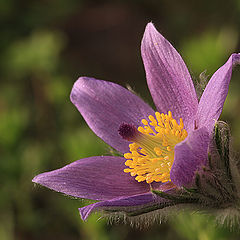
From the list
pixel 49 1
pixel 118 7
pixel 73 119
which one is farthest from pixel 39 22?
pixel 73 119

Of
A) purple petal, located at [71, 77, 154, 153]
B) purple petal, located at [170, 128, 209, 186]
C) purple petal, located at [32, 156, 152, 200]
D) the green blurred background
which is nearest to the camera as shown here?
purple petal, located at [170, 128, 209, 186]

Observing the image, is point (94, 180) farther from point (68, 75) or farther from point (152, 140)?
point (68, 75)

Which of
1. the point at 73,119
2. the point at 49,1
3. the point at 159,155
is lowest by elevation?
the point at 73,119

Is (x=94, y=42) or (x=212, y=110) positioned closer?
(x=212, y=110)

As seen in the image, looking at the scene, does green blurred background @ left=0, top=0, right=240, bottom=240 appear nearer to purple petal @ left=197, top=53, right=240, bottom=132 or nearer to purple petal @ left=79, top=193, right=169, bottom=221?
purple petal @ left=197, top=53, right=240, bottom=132

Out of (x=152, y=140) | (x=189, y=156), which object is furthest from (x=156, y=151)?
(x=189, y=156)

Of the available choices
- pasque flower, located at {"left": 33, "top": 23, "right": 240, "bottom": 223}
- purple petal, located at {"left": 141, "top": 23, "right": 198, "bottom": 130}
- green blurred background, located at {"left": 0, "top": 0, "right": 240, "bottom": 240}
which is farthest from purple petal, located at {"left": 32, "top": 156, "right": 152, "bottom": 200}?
green blurred background, located at {"left": 0, "top": 0, "right": 240, "bottom": 240}

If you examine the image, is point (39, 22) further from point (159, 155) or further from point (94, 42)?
point (159, 155)
